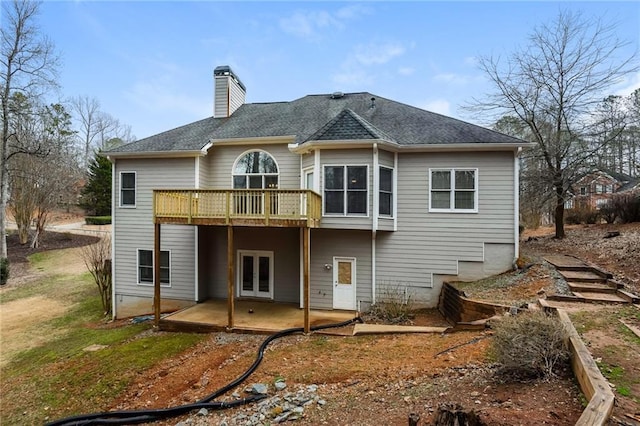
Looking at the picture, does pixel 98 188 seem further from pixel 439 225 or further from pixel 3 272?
pixel 439 225

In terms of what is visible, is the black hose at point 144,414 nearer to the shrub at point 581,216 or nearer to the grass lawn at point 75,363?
the grass lawn at point 75,363

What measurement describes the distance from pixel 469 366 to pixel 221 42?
56.9 feet

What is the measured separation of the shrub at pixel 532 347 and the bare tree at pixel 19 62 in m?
24.6

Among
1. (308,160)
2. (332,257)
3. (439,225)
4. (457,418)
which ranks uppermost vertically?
(308,160)

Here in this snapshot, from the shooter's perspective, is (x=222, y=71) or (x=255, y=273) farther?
(x=222, y=71)

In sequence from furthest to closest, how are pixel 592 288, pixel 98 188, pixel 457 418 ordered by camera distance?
pixel 98 188
pixel 592 288
pixel 457 418

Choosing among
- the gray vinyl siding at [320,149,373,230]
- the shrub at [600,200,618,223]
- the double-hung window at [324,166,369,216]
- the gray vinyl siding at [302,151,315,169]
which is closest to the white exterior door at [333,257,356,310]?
the gray vinyl siding at [320,149,373,230]

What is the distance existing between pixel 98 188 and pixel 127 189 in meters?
23.8

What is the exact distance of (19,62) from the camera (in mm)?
18188

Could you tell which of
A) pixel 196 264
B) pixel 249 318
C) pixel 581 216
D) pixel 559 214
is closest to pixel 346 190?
pixel 249 318

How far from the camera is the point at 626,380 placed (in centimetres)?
358

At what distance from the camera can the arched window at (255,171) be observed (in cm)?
1118

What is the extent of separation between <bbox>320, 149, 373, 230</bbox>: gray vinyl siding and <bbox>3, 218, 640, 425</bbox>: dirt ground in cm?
326

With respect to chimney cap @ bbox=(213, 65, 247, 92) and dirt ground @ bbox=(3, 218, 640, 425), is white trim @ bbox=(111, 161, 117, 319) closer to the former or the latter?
chimney cap @ bbox=(213, 65, 247, 92)
